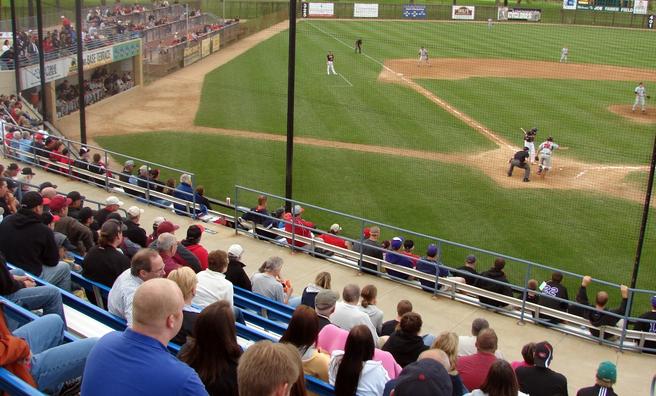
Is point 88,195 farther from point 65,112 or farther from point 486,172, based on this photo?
point 65,112

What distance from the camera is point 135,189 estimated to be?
45.7 ft

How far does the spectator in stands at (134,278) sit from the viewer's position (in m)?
5.41

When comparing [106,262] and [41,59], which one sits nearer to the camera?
[106,262]

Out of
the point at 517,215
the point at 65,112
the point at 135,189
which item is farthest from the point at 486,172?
the point at 65,112

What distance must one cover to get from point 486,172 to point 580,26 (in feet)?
139

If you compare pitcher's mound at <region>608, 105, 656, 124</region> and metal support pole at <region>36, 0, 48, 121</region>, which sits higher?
metal support pole at <region>36, 0, 48, 121</region>

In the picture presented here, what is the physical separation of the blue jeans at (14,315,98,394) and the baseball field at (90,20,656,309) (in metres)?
10.6

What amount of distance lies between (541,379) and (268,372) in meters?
3.62

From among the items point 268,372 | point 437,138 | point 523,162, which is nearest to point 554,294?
point 268,372

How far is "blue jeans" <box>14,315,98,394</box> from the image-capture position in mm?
4148

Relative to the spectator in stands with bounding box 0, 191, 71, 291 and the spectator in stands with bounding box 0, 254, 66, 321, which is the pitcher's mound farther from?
the spectator in stands with bounding box 0, 254, 66, 321

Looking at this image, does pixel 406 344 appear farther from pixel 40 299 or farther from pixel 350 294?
pixel 40 299

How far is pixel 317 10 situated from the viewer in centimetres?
5775

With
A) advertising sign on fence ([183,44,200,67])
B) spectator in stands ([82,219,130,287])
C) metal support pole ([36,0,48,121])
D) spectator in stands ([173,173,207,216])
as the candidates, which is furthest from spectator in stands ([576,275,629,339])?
advertising sign on fence ([183,44,200,67])
